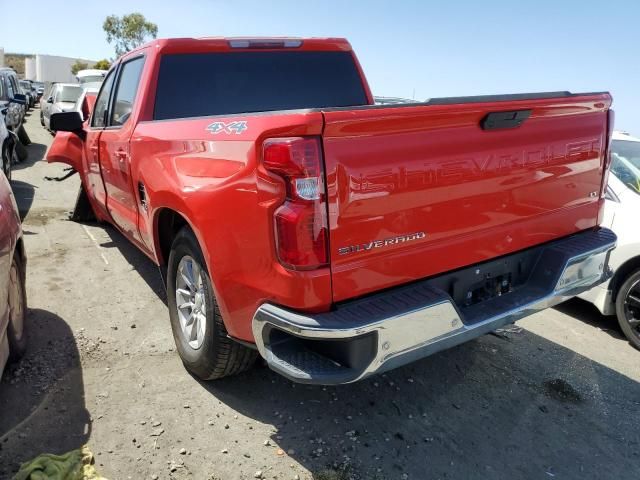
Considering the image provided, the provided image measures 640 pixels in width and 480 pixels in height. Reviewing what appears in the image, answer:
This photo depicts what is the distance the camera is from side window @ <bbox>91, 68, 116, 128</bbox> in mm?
4798

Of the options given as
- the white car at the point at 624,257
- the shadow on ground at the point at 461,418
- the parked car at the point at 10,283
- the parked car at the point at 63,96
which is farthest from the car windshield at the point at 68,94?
the white car at the point at 624,257

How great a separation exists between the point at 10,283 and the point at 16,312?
23 centimetres

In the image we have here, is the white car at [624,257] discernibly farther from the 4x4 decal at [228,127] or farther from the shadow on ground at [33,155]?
the shadow on ground at [33,155]

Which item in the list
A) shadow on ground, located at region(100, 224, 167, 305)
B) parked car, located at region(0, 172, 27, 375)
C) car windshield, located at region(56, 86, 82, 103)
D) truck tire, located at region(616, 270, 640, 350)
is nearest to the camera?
parked car, located at region(0, 172, 27, 375)

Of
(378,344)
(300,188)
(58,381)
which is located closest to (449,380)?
(378,344)

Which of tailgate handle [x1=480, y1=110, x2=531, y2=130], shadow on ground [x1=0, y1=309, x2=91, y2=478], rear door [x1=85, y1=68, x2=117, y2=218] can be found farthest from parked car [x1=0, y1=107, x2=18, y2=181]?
tailgate handle [x1=480, y1=110, x2=531, y2=130]

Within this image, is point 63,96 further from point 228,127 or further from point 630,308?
point 630,308

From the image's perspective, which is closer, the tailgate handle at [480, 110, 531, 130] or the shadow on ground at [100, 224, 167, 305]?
the tailgate handle at [480, 110, 531, 130]

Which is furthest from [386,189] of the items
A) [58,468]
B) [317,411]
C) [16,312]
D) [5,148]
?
[5,148]

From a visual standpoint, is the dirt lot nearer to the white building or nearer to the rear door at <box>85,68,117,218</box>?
the rear door at <box>85,68,117,218</box>

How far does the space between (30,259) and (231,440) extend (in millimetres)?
3639

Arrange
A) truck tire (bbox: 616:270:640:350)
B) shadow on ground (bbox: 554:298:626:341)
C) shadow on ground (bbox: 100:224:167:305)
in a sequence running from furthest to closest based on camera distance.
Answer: shadow on ground (bbox: 100:224:167:305)
shadow on ground (bbox: 554:298:626:341)
truck tire (bbox: 616:270:640:350)

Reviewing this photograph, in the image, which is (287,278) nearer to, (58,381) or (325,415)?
(325,415)

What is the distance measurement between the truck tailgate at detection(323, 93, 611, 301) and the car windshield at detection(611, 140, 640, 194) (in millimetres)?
1790
